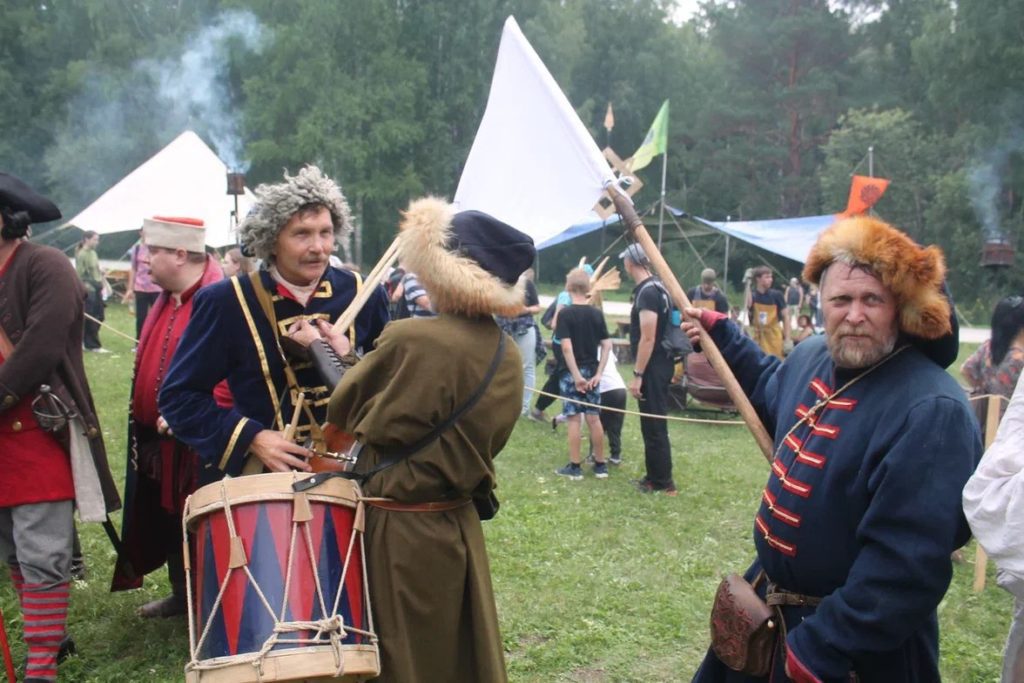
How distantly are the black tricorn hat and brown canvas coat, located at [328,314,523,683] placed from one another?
5.86 ft

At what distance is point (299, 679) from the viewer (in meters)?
2.19

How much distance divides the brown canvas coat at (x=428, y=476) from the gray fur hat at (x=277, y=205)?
0.84 metres

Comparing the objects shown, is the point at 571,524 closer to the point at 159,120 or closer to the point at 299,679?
the point at 299,679

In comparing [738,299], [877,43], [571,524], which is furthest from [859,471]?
[877,43]

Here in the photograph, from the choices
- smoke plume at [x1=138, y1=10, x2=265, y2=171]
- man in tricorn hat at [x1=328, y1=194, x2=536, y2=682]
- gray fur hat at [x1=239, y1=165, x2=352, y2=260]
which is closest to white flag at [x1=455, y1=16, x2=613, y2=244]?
gray fur hat at [x1=239, y1=165, x2=352, y2=260]

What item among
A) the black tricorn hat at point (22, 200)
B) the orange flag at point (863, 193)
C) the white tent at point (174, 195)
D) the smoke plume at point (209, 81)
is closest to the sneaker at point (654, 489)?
the black tricorn hat at point (22, 200)

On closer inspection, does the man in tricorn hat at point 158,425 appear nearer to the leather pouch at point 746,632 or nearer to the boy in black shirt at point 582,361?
the leather pouch at point 746,632

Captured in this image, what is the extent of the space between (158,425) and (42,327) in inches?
25.1

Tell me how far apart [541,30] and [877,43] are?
1517cm

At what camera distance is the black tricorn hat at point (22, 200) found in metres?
3.46

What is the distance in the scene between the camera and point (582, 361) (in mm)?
7820

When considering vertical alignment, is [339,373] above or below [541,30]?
below

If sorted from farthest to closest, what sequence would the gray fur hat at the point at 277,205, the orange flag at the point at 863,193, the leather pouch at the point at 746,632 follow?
the orange flag at the point at 863,193 < the gray fur hat at the point at 277,205 < the leather pouch at the point at 746,632

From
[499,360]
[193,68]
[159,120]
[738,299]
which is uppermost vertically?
[193,68]
